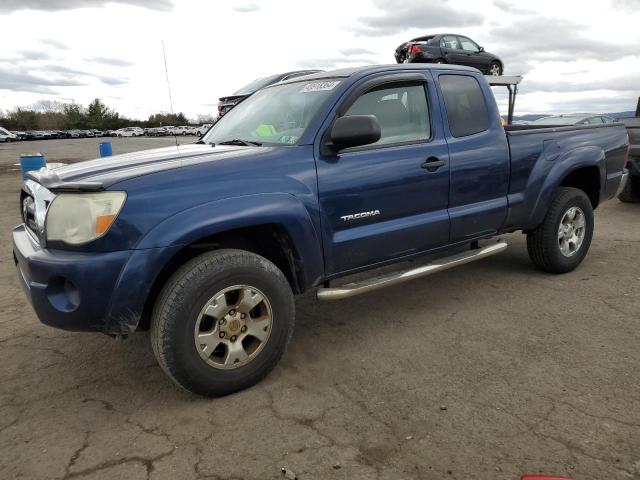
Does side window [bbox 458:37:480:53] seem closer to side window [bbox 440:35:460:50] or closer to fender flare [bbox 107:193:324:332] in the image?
side window [bbox 440:35:460:50]

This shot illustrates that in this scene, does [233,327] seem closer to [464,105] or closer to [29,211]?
[29,211]

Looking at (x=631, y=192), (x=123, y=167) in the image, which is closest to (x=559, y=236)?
(x=123, y=167)

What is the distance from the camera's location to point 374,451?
2357 millimetres

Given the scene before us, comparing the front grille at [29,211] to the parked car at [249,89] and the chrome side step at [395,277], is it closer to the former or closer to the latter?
the chrome side step at [395,277]

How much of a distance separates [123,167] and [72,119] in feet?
260

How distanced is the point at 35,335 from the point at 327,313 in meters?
2.21

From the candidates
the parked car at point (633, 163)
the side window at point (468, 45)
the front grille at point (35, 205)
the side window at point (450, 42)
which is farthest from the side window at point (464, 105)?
the side window at point (468, 45)

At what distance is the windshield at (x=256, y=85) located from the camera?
11625mm

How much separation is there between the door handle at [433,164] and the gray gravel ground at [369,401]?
1168 mm

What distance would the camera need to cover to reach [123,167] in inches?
114

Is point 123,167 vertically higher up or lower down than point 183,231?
higher up

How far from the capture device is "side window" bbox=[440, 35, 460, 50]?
41.4 ft

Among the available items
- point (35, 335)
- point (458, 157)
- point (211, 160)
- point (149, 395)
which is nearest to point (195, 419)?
point (149, 395)

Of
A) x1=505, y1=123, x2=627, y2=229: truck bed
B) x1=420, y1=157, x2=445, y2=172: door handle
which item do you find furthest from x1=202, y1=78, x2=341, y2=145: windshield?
x1=505, y1=123, x2=627, y2=229: truck bed
